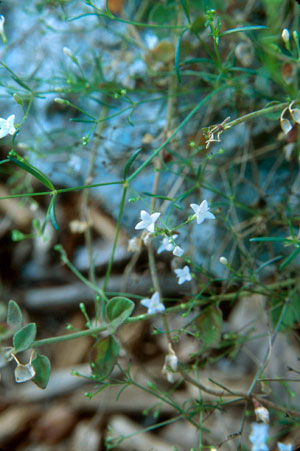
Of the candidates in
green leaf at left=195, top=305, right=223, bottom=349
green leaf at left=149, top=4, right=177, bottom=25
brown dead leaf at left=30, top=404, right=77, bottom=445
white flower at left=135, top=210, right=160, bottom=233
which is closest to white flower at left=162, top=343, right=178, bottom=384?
green leaf at left=195, top=305, right=223, bottom=349

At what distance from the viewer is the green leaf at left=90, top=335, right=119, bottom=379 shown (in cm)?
93

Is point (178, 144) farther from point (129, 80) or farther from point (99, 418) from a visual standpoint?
point (99, 418)

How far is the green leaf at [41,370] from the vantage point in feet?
2.78

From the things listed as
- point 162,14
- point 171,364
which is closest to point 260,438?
point 171,364

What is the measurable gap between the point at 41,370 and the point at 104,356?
146 mm

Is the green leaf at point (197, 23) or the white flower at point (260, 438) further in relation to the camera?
the green leaf at point (197, 23)

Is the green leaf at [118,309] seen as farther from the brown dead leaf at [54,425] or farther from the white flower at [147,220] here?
the brown dead leaf at [54,425]

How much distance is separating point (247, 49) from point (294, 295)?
0.75m

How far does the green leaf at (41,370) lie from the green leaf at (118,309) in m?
0.17

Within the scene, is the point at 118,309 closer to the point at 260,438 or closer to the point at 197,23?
the point at 260,438

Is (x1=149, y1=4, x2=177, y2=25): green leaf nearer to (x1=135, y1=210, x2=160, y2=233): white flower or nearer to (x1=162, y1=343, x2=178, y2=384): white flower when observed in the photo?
(x1=135, y1=210, x2=160, y2=233): white flower

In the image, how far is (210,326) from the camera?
1.01 m

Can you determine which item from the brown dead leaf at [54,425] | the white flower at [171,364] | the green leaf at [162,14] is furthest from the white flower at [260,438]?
the green leaf at [162,14]

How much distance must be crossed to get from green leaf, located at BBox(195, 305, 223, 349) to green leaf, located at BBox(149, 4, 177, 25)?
887 mm
